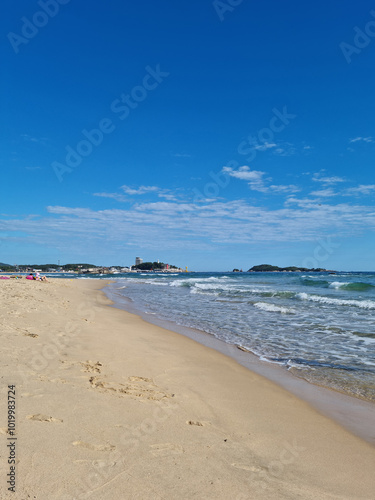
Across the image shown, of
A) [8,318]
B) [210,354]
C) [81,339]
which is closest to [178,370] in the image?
[210,354]

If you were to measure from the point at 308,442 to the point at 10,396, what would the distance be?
3.55 meters

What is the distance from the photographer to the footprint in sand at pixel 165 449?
2.97 m

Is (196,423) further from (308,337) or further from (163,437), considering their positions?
(308,337)

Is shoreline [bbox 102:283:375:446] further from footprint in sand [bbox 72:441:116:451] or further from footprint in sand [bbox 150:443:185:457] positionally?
footprint in sand [bbox 72:441:116:451]

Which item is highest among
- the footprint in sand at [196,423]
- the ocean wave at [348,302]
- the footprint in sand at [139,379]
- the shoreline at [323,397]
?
the ocean wave at [348,302]

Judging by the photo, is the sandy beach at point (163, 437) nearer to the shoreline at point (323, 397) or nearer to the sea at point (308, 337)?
the shoreline at point (323, 397)

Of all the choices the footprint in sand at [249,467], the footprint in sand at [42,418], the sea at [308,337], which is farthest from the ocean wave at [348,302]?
the footprint in sand at [42,418]

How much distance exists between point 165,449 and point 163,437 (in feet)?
0.83

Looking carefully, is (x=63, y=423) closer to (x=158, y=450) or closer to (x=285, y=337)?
(x=158, y=450)

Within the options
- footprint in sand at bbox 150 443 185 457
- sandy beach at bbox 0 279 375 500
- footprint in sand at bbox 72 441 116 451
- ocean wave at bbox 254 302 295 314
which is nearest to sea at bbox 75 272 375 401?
ocean wave at bbox 254 302 295 314

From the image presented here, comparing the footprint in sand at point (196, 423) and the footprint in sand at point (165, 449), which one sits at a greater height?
the footprint in sand at point (165, 449)

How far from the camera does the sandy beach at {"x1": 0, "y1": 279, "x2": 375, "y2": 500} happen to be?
253cm

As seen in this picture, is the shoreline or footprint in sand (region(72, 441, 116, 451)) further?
the shoreline

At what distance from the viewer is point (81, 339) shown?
7.91 m
